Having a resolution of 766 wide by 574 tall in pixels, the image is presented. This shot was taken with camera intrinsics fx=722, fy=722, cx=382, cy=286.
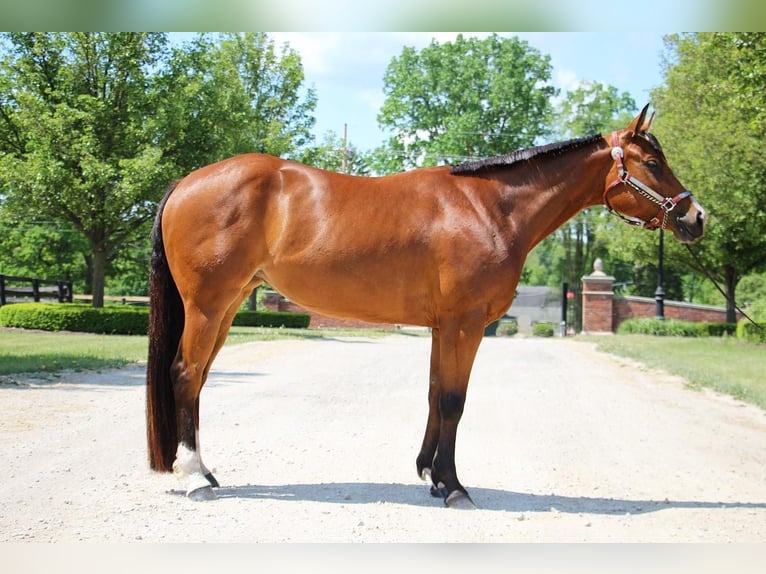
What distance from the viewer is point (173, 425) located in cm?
468

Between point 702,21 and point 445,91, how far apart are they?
1856 centimetres

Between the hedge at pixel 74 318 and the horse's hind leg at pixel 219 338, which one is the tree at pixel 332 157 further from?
the horse's hind leg at pixel 219 338

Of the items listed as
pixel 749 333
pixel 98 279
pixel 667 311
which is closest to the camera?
pixel 98 279

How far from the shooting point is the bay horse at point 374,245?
14.7ft

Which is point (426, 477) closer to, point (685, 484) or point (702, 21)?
point (685, 484)

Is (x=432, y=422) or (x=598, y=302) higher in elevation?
(x=598, y=302)

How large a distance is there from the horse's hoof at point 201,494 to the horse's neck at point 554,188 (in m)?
2.57

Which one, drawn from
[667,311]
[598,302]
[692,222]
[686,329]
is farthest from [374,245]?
[667,311]

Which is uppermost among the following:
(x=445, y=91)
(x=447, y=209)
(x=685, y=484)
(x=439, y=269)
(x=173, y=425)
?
(x=445, y=91)

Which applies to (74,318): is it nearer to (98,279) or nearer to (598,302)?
(98,279)

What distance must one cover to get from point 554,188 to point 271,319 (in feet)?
65.2

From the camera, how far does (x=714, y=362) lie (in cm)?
1420

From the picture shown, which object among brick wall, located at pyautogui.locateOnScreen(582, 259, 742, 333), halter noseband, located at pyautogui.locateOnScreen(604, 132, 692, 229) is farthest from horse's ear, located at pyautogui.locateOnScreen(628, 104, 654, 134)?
brick wall, located at pyautogui.locateOnScreen(582, 259, 742, 333)

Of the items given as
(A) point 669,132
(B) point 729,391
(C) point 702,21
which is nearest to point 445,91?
(A) point 669,132
